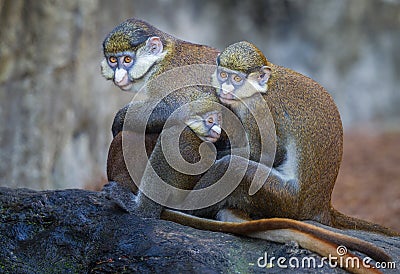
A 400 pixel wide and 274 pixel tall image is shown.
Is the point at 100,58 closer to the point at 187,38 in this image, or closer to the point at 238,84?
the point at 187,38

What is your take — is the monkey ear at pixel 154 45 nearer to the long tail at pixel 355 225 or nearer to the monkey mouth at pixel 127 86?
the monkey mouth at pixel 127 86

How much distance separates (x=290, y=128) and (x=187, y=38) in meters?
8.88

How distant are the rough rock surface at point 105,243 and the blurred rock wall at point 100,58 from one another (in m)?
4.17

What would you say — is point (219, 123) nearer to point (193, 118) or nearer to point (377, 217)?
point (193, 118)

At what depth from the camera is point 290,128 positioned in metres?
4.19

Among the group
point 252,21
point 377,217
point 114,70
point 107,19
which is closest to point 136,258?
point 114,70

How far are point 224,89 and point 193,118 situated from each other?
28cm

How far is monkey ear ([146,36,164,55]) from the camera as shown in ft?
14.8

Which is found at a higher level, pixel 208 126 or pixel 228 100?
pixel 228 100

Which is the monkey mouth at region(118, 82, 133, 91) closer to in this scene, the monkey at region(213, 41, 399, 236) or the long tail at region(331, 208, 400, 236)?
Answer: the monkey at region(213, 41, 399, 236)

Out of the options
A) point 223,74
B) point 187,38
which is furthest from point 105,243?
point 187,38

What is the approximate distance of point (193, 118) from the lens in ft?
14.1

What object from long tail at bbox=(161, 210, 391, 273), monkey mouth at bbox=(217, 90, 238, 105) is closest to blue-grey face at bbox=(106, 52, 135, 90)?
monkey mouth at bbox=(217, 90, 238, 105)

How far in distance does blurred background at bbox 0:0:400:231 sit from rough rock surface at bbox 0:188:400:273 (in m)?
4.18
